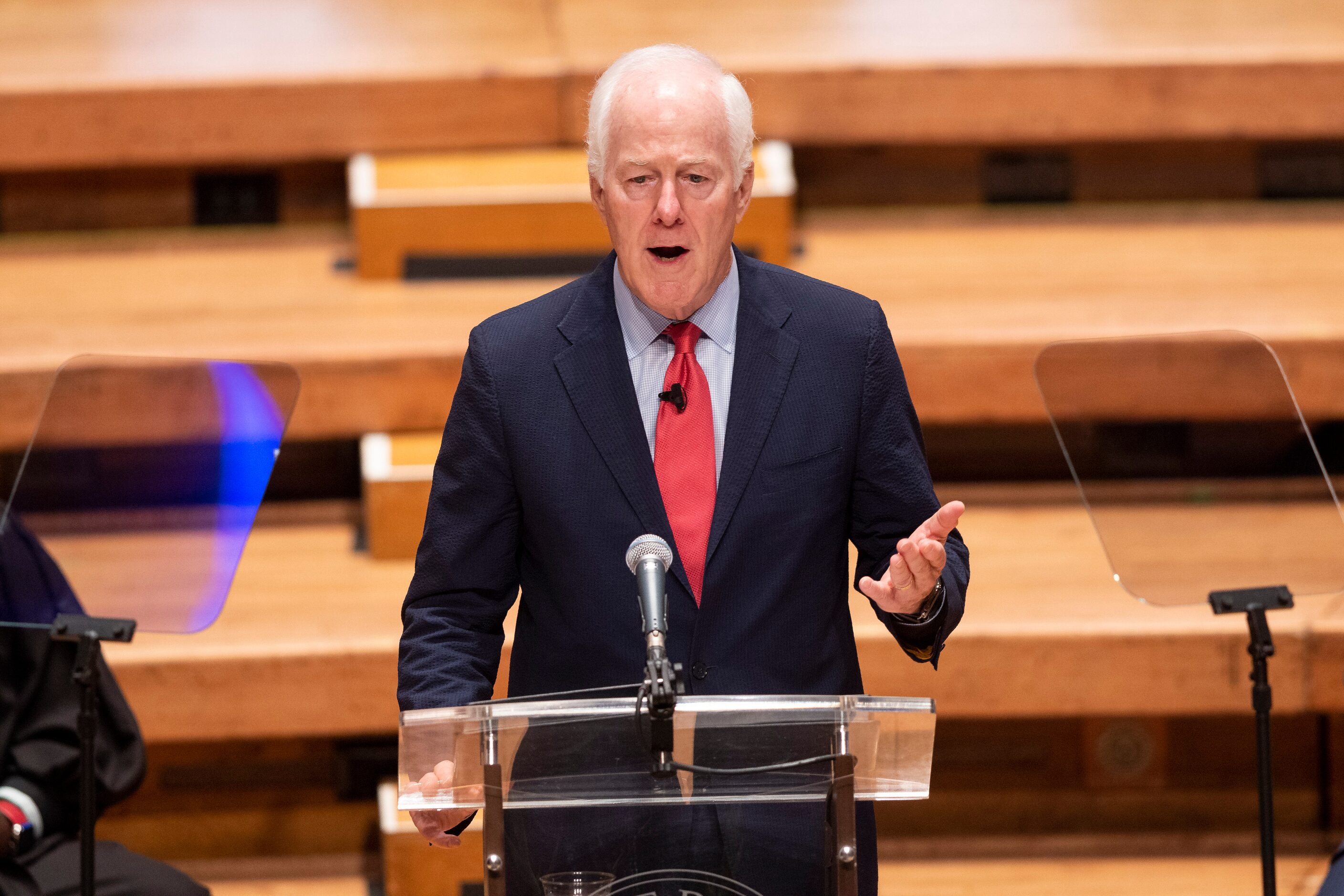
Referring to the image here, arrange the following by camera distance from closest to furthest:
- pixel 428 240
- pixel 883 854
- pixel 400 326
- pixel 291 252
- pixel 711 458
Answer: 1. pixel 711 458
2. pixel 883 854
3. pixel 400 326
4. pixel 428 240
5. pixel 291 252

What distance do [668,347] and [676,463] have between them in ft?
0.33

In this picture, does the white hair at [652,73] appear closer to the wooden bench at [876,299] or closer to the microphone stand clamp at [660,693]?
the microphone stand clamp at [660,693]

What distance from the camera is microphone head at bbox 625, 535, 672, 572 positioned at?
0.98 metres

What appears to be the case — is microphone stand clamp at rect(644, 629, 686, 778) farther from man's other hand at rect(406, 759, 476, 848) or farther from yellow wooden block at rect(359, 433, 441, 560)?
yellow wooden block at rect(359, 433, 441, 560)

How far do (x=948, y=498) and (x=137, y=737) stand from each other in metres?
1.22

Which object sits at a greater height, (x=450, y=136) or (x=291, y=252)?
(x=450, y=136)

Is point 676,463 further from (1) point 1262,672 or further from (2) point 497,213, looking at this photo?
(2) point 497,213

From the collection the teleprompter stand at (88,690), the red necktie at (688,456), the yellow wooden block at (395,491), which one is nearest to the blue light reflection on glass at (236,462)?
the teleprompter stand at (88,690)

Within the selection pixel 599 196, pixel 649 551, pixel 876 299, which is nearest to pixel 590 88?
pixel 876 299

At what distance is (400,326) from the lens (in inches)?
95.5

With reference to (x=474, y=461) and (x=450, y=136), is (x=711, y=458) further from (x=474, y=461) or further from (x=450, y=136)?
(x=450, y=136)

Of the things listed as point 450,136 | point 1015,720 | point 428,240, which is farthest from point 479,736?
point 450,136

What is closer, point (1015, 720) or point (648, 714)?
point (648, 714)

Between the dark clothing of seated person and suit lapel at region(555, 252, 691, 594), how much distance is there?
0.77m
